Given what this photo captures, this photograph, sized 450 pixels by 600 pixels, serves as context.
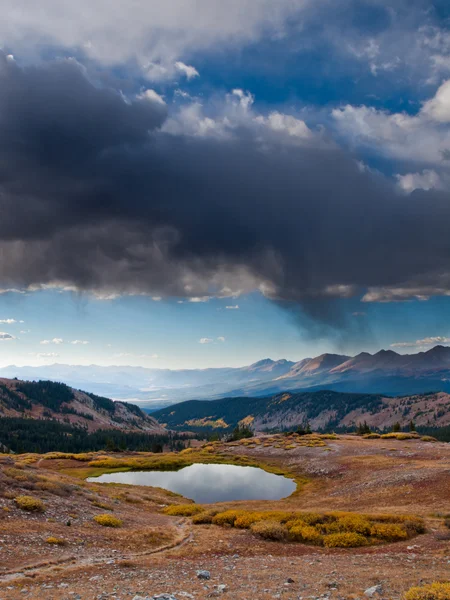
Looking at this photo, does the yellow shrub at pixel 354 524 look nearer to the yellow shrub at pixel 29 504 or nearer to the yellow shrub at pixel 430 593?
the yellow shrub at pixel 430 593

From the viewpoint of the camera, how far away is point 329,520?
3325 centimetres

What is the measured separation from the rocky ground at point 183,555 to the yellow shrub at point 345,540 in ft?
3.65

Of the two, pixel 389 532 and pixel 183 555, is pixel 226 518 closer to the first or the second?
pixel 183 555

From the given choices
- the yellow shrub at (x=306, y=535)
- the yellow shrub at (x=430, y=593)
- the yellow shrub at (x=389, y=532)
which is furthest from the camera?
the yellow shrub at (x=306, y=535)

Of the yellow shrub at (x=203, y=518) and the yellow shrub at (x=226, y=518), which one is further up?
the yellow shrub at (x=226, y=518)

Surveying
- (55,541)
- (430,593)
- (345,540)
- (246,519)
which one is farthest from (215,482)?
(430,593)

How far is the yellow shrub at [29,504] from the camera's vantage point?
31.1 metres

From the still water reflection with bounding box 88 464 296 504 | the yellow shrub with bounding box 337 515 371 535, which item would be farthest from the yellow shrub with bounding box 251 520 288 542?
the still water reflection with bounding box 88 464 296 504

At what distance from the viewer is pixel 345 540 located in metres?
28.3

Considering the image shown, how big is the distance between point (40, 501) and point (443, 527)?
34176 millimetres

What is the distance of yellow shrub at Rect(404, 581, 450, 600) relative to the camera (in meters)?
14.2

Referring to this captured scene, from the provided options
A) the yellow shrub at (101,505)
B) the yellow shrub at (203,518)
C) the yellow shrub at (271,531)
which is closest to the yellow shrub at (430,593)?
the yellow shrub at (271,531)

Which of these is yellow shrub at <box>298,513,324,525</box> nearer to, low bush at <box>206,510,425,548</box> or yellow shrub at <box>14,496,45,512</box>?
low bush at <box>206,510,425,548</box>

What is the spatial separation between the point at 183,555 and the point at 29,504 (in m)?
14.3
